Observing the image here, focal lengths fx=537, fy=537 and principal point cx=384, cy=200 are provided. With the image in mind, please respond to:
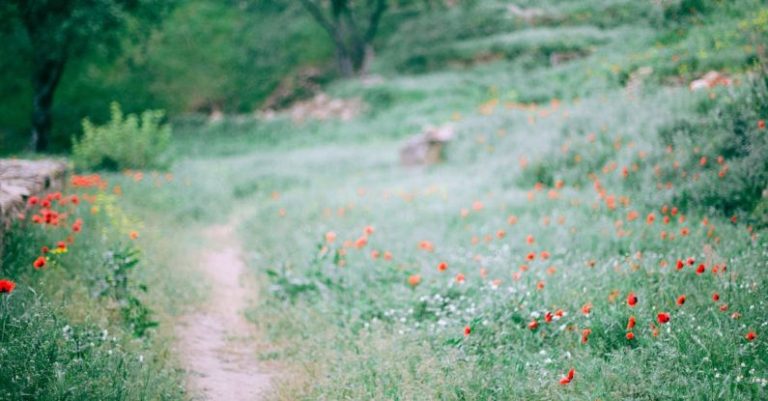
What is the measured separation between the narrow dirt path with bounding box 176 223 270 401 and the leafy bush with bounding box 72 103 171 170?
5.82 meters

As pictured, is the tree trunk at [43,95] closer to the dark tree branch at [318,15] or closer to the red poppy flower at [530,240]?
the red poppy flower at [530,240]

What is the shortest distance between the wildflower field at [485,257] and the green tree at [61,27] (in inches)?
129

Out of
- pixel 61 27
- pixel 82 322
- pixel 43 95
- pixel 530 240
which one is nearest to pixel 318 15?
pixel 43 95

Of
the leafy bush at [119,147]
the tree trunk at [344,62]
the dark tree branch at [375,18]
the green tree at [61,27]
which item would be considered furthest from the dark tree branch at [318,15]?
the leafy bush at [119,147]

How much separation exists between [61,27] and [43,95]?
97.2 inches

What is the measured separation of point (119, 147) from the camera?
11812 mm

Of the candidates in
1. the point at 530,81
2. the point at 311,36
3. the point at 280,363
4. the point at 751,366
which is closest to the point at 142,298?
the point at 280,363

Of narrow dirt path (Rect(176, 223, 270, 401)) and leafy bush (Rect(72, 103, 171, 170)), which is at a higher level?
leafy bush (Rect(72, 103, 171, 170))

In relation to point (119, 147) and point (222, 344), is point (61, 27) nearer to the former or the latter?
point (119, 147)

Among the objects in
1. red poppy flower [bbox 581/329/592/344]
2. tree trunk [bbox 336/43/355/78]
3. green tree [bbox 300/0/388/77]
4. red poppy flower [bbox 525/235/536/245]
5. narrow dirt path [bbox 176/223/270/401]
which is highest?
green tree [bbox 300/0/388/77]

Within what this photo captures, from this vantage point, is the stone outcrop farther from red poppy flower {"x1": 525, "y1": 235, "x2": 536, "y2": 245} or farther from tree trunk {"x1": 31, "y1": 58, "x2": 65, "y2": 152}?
tree trunk {"x1": 31, "y1": 58, "x2": 65, "y2": 152}

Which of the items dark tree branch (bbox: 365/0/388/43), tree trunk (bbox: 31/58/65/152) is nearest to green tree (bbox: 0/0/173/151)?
tree trunk (bbox: 31/58/65/152)

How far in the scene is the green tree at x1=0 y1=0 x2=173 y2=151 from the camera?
444 inches

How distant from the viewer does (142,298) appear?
5320 mm
